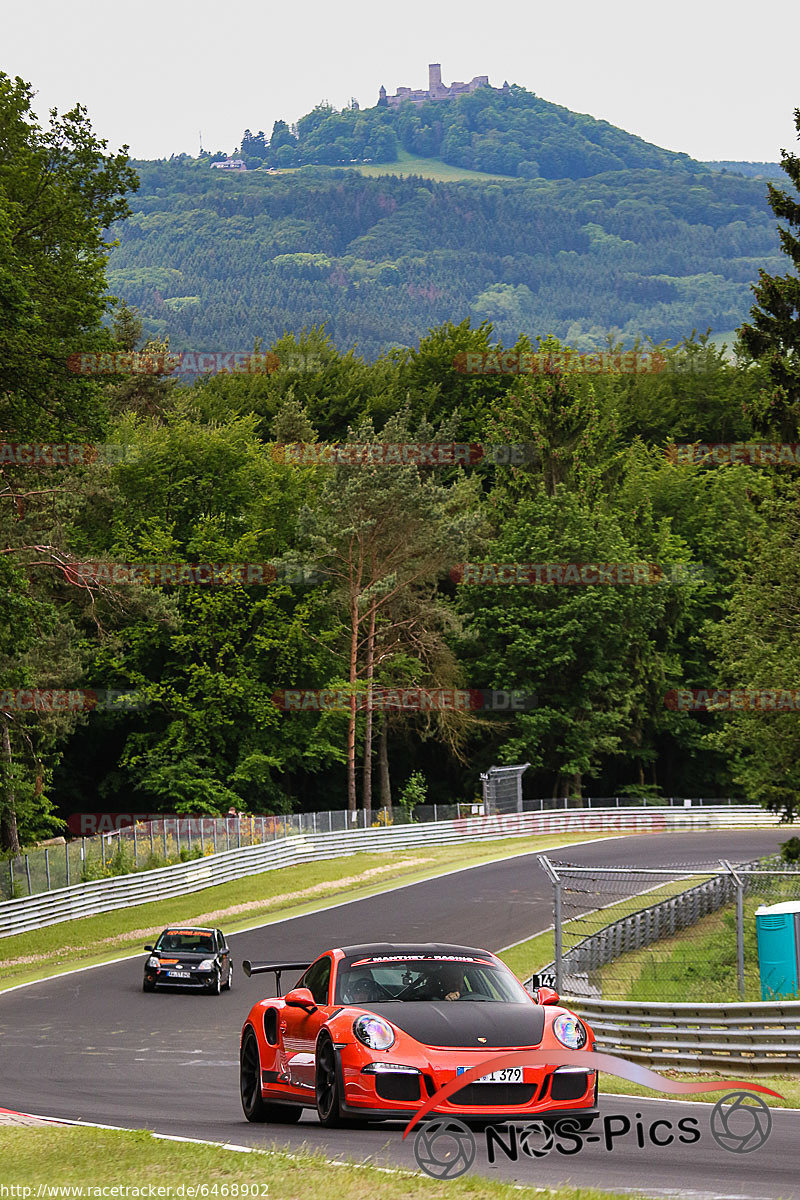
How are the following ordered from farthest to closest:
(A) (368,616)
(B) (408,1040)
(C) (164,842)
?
(A) (368,616)
(C) (164,842)
(B) (408,1040)

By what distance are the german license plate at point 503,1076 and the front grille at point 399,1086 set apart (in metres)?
0.30

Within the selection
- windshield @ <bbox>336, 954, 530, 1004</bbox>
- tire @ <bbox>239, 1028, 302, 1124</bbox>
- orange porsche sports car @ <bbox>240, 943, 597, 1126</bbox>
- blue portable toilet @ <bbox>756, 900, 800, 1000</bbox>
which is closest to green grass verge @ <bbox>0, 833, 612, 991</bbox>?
blue portable toilet @ <bbox>756, 900, 800, 1000</bbox>

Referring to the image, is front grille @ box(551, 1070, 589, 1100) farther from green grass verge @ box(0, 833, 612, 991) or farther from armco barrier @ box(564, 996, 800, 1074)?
green grass verge @ box(0, 833, 612, 991)

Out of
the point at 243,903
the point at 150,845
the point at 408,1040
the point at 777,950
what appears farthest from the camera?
the point at 150,845

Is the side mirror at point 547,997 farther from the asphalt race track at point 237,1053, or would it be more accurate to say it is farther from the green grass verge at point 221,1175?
the green grass verge at point 221,1175

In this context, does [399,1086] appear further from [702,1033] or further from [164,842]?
[164,842]

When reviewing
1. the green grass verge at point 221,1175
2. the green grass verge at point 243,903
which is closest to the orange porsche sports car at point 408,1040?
the green grass verge at point 221,1175

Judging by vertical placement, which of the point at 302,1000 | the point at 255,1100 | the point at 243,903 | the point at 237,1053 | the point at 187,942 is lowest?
the point at 243,903

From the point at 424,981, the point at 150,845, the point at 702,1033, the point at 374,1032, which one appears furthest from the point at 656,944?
the point at 150,845

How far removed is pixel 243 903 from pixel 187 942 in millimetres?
15132

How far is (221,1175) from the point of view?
813 centimetres

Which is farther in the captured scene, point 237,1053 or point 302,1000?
point 237,1053

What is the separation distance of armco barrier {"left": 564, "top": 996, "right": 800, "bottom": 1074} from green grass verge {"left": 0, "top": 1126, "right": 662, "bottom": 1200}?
23.8ft

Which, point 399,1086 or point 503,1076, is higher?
point 503,1076
